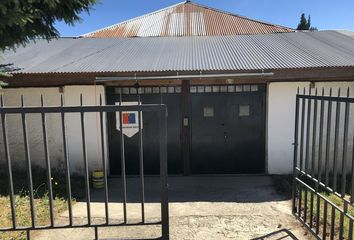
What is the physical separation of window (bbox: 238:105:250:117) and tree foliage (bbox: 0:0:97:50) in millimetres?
4211

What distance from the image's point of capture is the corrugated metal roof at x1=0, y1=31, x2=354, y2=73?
25.5 ft

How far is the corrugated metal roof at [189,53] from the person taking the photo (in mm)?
7762

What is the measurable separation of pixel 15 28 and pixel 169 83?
3628 millimetres

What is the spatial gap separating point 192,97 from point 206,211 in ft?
10.7

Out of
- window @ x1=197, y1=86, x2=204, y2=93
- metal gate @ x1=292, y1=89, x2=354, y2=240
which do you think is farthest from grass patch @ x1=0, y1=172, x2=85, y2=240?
metal gate @ x1=292, y1=89, x2=354, y2=240

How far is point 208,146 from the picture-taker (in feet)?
27.4

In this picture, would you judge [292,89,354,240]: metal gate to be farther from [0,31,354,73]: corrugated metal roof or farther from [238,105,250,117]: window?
Result: [0,31,354,73]: corrugated metal roof

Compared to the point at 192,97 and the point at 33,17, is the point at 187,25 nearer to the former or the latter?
the point at 192,97

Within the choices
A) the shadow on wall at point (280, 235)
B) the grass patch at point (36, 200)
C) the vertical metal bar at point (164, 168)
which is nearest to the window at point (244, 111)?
the shadow on wall at point (280, 235)

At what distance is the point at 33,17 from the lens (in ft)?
17.9

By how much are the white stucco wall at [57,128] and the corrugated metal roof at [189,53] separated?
0.58 meters

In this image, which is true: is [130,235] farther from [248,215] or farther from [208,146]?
[208,146]

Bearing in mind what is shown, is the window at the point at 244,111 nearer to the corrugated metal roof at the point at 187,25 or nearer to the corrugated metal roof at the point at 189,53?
the corrugated metal roof at the point at 189,53

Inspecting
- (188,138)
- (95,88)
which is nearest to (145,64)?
(95,88)
